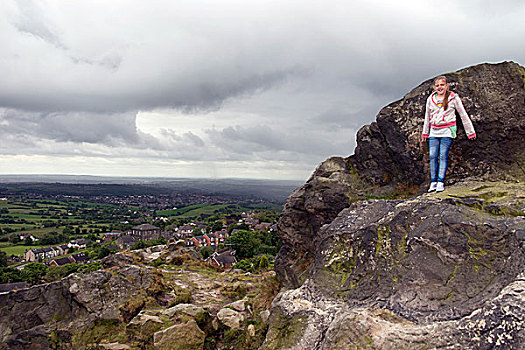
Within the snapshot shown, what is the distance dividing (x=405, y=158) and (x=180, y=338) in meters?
11.0

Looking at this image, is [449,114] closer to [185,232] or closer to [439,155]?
[439,155]

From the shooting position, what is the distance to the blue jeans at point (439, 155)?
1052 cm

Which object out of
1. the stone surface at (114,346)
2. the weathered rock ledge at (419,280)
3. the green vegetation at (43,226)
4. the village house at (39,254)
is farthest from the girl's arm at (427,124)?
the green vegetation at (43,226)

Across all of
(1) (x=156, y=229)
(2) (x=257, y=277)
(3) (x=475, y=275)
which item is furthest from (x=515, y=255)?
(1) (x=156, y=229)

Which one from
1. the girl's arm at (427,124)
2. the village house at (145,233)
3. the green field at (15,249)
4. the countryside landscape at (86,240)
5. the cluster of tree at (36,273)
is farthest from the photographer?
the village house at (145,233)

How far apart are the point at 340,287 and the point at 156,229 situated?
333 ft

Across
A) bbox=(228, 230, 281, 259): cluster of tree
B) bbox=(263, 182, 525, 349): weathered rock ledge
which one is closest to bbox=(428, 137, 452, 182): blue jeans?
bbox=(263, 182, 525, 349): weathered rock ledge

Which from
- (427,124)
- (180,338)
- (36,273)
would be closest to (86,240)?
(36,273)

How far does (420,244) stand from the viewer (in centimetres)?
810

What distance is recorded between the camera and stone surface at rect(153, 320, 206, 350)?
1147cm

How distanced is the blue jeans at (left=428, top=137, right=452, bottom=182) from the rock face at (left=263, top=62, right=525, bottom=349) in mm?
754

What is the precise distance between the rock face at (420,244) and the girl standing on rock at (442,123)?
0.91 meters

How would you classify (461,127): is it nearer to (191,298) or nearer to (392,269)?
(392,269)

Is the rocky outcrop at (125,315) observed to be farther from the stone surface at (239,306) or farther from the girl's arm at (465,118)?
the girl's arm at (465,118)
